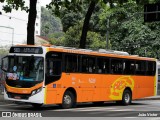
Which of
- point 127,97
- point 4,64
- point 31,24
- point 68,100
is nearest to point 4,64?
point 4,64

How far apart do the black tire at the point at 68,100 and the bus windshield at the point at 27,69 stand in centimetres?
205

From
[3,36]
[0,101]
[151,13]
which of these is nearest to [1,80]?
[0,101]

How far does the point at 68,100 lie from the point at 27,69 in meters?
2.78

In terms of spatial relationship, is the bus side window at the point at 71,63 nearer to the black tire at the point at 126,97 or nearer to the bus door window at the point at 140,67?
the black tire at the point at 126,97

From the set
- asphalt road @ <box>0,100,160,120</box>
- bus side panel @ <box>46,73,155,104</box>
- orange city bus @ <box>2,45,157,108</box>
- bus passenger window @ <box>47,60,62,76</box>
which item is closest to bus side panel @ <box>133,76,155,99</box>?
bus side panel @ <box>46,73,155,104</box>

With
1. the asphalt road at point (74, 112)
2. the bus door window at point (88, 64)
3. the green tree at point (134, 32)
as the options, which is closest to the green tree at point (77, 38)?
the green tree at point (134, 32)

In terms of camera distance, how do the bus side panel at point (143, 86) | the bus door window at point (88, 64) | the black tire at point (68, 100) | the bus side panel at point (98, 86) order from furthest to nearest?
the bus side panel at point (143, 86) < the bus door window at point (88, 64) < the black tire at point (68, 100) < the bus side panel at point (98, 86)

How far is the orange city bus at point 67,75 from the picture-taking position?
19719 millimetres

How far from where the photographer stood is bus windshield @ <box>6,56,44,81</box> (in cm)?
1970

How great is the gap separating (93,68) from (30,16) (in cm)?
565

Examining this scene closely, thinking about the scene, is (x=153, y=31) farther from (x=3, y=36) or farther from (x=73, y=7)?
(x=3, y=36)

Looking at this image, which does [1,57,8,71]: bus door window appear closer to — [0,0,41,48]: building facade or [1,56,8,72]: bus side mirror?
[1,56,8,72]: bus side mirror

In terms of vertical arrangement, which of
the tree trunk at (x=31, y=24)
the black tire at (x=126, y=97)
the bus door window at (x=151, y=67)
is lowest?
the black tire at (x=126, y=97)

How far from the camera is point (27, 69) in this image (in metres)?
19.8
